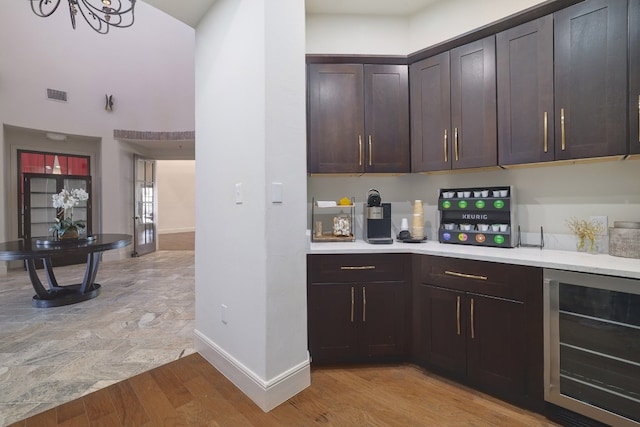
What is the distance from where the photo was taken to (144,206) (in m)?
6.84

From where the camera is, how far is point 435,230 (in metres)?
2.55

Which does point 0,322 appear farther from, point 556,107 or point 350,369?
point 556,107

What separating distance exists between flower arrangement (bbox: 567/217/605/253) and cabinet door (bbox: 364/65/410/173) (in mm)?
1199

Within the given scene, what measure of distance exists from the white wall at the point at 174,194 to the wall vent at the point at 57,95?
5.85 meters

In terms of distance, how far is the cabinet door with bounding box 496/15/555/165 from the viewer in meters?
1.83

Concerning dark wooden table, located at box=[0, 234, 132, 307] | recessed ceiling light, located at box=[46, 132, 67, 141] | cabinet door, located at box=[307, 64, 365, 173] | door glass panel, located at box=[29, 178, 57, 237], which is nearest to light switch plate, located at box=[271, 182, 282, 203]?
cabinet door, located at box=[307, 64, 365, 173]

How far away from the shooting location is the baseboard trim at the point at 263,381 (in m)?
1.68

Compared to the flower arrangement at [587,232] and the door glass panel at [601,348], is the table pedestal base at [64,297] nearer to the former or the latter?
the door glass panel at [601,348]

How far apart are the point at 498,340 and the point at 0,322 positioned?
452 centimetres

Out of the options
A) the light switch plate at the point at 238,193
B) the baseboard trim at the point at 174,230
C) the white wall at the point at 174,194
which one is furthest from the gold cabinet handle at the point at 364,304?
the baseboard trim at the point at 174,230

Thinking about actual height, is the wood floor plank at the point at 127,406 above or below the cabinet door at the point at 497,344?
below

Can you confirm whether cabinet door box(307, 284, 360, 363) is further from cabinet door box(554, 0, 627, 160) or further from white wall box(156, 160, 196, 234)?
white wall box(156, 160, 196, 234)

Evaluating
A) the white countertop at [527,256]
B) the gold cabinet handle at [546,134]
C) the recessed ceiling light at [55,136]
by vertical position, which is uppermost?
the recessed ceiling light at [55,136]

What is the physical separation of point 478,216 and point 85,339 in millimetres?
3509
